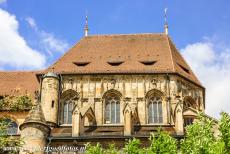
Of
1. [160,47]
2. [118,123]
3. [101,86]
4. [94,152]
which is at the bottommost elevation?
[94,152]

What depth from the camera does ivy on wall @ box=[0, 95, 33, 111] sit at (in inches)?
1133

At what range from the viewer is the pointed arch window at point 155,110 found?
28.9 metres

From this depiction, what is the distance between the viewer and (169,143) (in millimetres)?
16938

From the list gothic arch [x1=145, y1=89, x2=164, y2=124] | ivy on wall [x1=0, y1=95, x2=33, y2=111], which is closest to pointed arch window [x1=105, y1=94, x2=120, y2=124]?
gothic arch [x1=145, y1=89, x2=164, y2=124]

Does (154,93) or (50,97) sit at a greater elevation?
(154,93)

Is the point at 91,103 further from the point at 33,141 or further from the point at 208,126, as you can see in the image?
the point at 208,126

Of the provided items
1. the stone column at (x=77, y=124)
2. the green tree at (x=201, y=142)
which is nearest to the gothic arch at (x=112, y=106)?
the stone column at (x=77, y=124)

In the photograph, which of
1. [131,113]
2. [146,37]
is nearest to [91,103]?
[131,113]

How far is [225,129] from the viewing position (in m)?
17.2

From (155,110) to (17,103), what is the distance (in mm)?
8320

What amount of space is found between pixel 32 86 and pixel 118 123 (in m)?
7.09

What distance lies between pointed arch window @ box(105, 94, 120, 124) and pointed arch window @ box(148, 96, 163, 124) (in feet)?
6.29

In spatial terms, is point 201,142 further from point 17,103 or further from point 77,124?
point 17,103

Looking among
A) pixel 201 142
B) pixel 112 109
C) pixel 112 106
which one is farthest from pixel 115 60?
pixel 201 142
